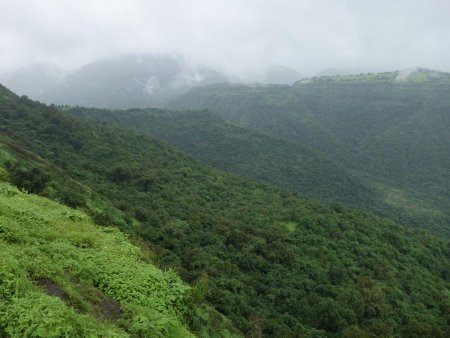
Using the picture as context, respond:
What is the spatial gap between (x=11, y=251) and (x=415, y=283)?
59771mm

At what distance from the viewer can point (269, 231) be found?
62.2 m

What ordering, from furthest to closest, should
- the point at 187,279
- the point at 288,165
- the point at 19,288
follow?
the point at 288,165 → the point at 187,279 → the point at 19,288

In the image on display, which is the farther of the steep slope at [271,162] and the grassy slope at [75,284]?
the steep slope at [271,162]

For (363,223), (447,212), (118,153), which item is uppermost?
(118,153)

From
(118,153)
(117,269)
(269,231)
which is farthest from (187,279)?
(118,153)

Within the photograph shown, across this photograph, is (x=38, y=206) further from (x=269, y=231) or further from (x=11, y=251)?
(x=269, y=231)

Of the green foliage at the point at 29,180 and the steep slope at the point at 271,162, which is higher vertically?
the green foliage at the point at 29,180

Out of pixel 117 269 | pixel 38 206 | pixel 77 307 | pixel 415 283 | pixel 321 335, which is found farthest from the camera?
pixel 415 283

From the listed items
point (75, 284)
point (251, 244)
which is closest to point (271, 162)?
point (251, 244)

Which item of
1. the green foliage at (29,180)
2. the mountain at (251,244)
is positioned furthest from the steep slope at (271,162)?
the green foliage at (29,180)

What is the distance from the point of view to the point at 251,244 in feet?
185

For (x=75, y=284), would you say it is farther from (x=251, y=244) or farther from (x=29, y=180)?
A: (x=251, y=244)

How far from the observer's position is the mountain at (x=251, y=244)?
37031 millimetres

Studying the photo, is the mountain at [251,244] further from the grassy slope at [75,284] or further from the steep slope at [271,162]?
the steep slope at [271,162]
